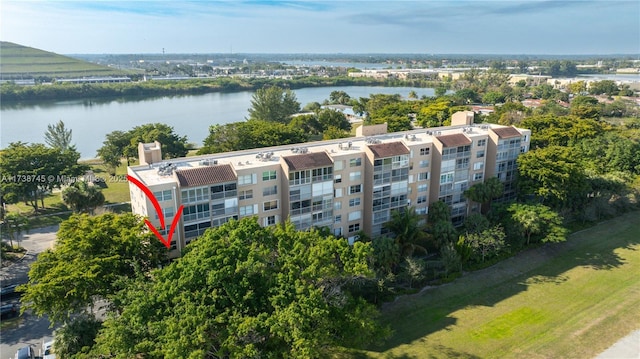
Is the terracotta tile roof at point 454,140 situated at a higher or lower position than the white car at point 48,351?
higher

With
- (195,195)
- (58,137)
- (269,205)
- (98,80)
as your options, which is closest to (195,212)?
(195,195)

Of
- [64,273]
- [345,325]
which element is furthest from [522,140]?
[64,273]

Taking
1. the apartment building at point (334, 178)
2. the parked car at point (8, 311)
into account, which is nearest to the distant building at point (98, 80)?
the apartment building at point (334, 178)

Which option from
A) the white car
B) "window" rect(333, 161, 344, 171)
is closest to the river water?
"window" rect(333, 161, 344, 171)

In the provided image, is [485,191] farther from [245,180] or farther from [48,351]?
[48,351]

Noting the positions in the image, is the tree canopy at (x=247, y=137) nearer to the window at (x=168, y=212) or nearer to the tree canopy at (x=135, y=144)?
the tree canopy at (x=135, y=144)
